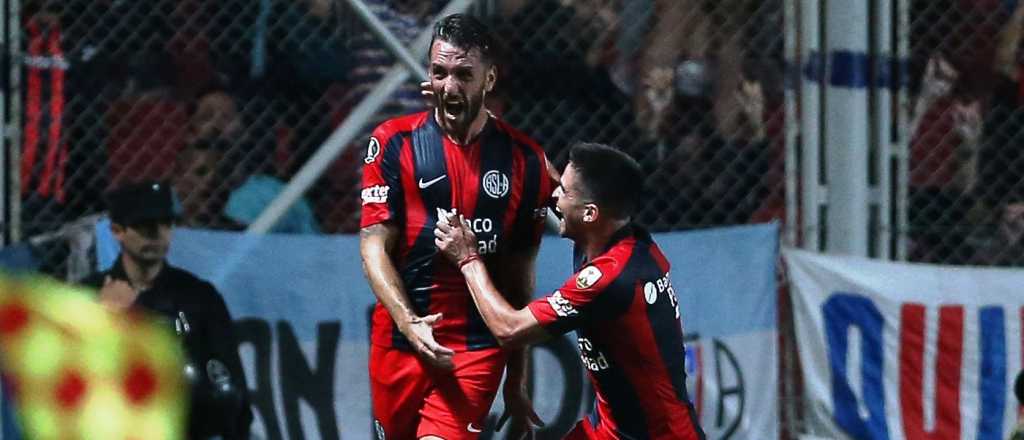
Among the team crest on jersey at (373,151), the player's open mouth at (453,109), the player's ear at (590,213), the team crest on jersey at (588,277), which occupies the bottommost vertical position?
the team crest on jersey at (588,277)

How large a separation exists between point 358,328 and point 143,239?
1.18m

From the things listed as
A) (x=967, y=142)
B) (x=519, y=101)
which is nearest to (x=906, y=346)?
(x=967, y=142)

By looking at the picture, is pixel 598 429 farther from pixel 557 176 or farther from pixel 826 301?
pixel 826 301

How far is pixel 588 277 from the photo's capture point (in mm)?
5852

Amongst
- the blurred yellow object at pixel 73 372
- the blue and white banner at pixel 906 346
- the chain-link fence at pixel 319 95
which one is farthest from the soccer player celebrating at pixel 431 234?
the blue and white banner at pixel 906 346

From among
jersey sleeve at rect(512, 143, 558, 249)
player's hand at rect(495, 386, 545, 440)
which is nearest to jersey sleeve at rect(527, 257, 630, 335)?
jersey sleeve at rect(512, 143, 558, 249)

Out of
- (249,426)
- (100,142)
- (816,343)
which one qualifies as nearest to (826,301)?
(816,343)

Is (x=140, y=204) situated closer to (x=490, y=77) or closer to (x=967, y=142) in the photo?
(x=490, y=77)

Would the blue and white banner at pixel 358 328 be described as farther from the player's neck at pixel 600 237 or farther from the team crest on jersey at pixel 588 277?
the team crest on jersey at pixel 588 277

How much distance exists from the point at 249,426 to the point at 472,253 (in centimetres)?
243

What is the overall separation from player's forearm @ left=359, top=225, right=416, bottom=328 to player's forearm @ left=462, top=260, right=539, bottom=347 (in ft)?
0.84

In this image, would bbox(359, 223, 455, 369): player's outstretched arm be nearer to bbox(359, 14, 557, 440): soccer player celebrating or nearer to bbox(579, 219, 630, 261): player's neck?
bbox(359, 14, 557, 440): soccer player celebrating

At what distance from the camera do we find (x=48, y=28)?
27.3ft

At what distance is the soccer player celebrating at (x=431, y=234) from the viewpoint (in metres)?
6.02
